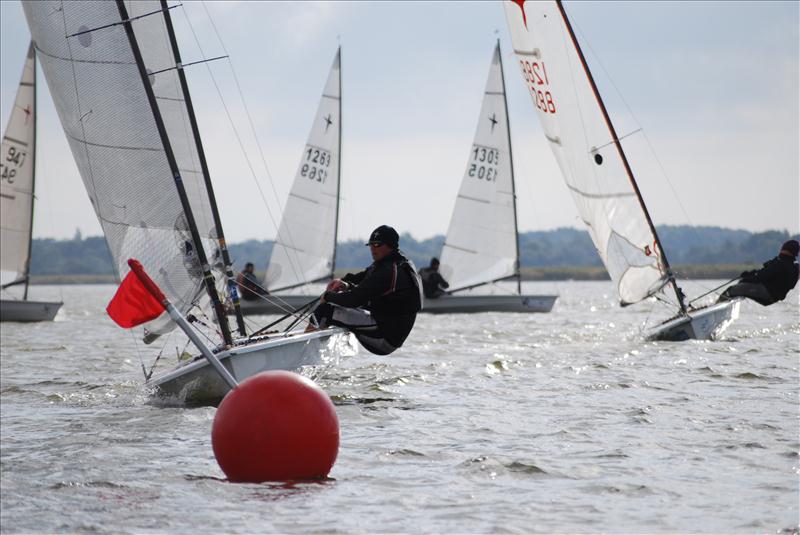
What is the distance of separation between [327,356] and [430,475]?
404 centimetres

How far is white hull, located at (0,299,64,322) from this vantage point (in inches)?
964

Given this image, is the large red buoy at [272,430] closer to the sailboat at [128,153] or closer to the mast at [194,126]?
the sailboat at [128,153]

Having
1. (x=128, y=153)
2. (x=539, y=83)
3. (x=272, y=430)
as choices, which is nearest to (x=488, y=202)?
(x=539, y=83)

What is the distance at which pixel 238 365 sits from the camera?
909 cm

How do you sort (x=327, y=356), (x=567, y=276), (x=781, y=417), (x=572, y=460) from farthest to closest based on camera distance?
1. (x=567, y=276)
2. (x=327, y=356)
3. (x=781, y=417)
4. (x=572, y=460)

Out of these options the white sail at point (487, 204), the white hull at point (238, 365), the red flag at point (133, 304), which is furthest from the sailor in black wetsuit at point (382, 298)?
the white sail at point (487, 204)

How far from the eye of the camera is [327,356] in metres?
10.3

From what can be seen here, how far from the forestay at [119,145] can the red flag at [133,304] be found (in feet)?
8.98

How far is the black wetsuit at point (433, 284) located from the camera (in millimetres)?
28212

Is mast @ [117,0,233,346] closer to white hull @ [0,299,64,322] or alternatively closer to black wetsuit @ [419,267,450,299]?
white hull @ [0,299,64,322]

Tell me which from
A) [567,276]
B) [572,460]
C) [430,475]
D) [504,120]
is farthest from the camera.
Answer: [567,276]

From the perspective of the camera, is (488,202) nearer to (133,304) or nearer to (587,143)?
(587,143)

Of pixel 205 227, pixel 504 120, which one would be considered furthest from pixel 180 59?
pixel 504 120

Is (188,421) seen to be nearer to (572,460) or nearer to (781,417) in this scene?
(572,460)
